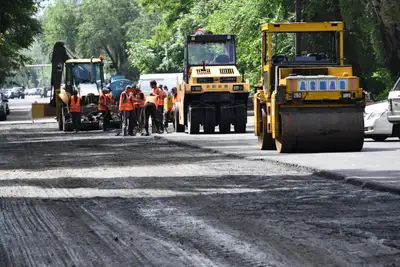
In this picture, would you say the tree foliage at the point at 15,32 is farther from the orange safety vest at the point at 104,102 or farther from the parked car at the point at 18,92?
the parked car at the point at 18,92

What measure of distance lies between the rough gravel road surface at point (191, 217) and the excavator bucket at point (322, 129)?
7.74 ft

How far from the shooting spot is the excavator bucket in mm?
24578

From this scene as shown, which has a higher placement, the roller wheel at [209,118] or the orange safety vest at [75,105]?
the orange safety vest at [75,105]

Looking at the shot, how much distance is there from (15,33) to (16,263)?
202ft

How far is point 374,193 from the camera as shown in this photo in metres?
15.4

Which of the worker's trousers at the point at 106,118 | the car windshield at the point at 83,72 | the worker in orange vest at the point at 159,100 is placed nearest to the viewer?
the worker in orange vest at the point at 159,100

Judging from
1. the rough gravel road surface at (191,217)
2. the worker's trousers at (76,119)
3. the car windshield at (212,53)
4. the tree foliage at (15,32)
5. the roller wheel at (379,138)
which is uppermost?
the tree foliage at (15,32)

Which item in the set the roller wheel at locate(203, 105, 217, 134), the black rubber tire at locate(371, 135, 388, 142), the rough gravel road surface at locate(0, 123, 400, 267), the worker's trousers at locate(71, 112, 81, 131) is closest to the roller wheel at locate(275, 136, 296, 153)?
the rough gravel road surface at locate(0, 123, 400, 267)

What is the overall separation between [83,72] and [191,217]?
35.4m

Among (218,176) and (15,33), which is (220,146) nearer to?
(218,176)

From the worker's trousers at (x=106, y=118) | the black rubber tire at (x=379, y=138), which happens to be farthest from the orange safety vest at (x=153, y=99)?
the black rubber tire at (x=379, y=138)

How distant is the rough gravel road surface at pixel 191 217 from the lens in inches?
390

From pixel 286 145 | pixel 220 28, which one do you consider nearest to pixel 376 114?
pixel 286 145

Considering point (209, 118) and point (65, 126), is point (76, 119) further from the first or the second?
point (209, 118)
